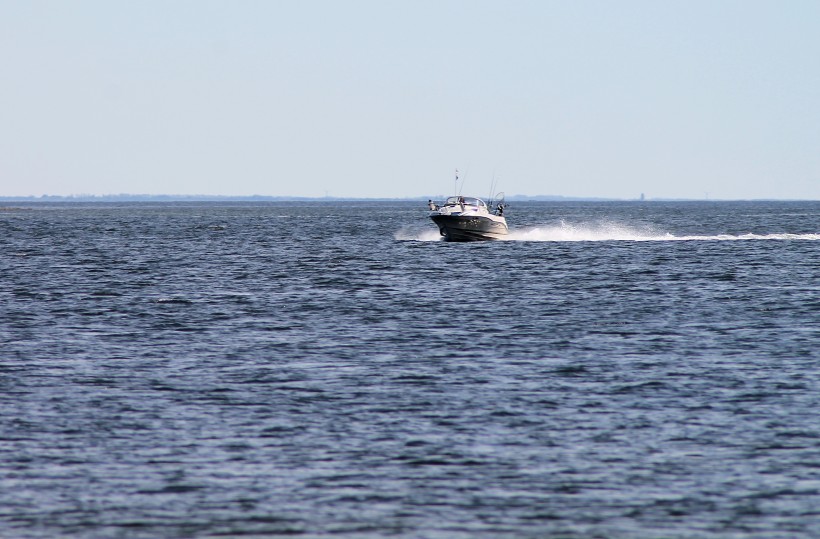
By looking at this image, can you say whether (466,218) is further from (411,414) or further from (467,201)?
(411,414)

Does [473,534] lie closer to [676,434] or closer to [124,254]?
[676,434]

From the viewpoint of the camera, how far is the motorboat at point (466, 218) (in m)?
79.2

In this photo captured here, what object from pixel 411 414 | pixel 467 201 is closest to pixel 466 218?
pixel 467 201

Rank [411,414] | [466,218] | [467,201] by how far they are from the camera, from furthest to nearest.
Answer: [467,201], [466,218], [411,414]

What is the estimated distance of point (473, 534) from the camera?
1536 cm

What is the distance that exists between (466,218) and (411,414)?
56968mm

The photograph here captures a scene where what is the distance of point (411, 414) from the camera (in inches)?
903

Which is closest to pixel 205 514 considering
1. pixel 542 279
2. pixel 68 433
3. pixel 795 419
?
pixel 68 433

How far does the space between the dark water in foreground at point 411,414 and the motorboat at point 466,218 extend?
29.4m

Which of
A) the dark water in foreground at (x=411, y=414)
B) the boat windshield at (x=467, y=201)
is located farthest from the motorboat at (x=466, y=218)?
the dark water in foreground at (x=411, y=414)

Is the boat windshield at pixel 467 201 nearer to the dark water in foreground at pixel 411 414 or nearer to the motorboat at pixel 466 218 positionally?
the motorboat at pixel 466 218

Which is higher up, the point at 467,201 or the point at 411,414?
the point at 467,201

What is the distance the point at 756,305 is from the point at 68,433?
29762 mm

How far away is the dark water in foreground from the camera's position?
53.9 ft
